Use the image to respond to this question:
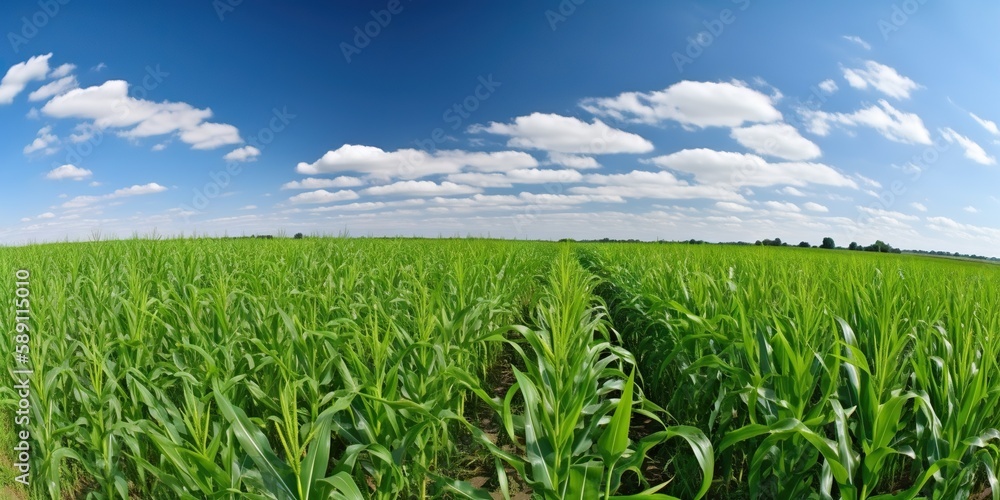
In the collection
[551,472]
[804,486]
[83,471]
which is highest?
[551,472]

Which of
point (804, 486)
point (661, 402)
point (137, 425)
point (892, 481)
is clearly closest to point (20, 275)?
point (137, 425)

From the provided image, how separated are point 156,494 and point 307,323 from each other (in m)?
1.24

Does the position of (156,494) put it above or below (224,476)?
below

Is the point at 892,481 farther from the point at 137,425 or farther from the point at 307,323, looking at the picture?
the point at 137,425

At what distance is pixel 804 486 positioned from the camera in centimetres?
236

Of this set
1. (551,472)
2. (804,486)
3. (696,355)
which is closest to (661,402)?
(696,355)

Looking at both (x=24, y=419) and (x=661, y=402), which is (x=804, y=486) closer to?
(x=661, y=402)

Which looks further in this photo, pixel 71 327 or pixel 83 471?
pixel 71 327

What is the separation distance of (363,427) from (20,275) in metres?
4.30

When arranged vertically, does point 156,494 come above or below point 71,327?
below

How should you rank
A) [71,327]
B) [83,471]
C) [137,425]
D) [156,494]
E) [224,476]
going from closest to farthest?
[224,476]
[137,425]
[156,494]
[83,471]
[71,327]

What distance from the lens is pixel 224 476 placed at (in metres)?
1.84

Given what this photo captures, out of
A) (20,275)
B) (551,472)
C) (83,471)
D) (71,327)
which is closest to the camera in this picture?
(551,472)

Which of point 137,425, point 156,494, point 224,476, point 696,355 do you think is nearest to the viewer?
point 224,476
